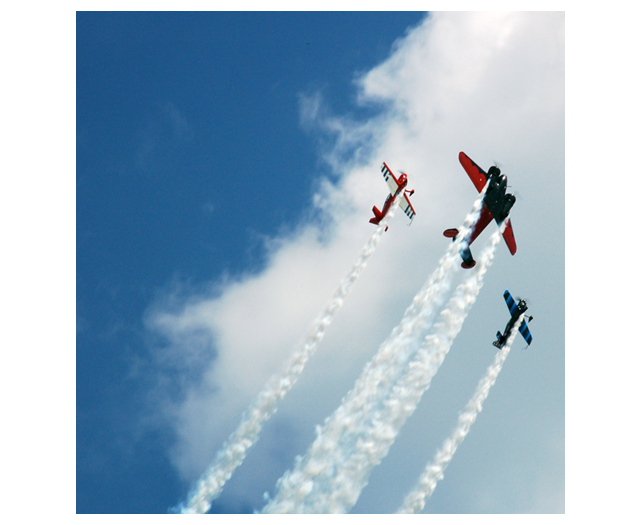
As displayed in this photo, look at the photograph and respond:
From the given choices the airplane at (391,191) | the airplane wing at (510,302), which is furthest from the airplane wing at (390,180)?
the airplane wing at (510,302)

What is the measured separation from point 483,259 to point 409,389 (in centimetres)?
1250

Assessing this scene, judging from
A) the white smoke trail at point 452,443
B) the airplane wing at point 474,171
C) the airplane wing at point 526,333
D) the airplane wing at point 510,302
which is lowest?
the white smoke trail at point 452,443

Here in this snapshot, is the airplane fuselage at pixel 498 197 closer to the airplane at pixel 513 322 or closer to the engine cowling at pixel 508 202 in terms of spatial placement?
the engine cowling at pixel 508 202

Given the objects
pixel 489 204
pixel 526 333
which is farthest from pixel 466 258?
pixel 526 333

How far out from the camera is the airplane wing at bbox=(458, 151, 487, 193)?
169 feet

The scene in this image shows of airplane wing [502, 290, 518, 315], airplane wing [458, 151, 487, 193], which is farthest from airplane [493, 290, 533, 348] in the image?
airplane wing [458, 151, 487, 193]

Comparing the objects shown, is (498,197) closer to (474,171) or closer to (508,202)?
(508,202)

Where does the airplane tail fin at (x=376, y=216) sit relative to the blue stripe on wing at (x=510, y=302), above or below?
above

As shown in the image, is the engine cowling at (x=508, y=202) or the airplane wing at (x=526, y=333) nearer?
the engine cowling at (x=508, y=202)

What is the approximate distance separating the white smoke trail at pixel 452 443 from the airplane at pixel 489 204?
6698mm

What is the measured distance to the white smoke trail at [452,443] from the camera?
42300 mm

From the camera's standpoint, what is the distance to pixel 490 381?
48906 millimetres

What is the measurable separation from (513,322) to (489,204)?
9.73m

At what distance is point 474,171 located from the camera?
5312 centimetres
